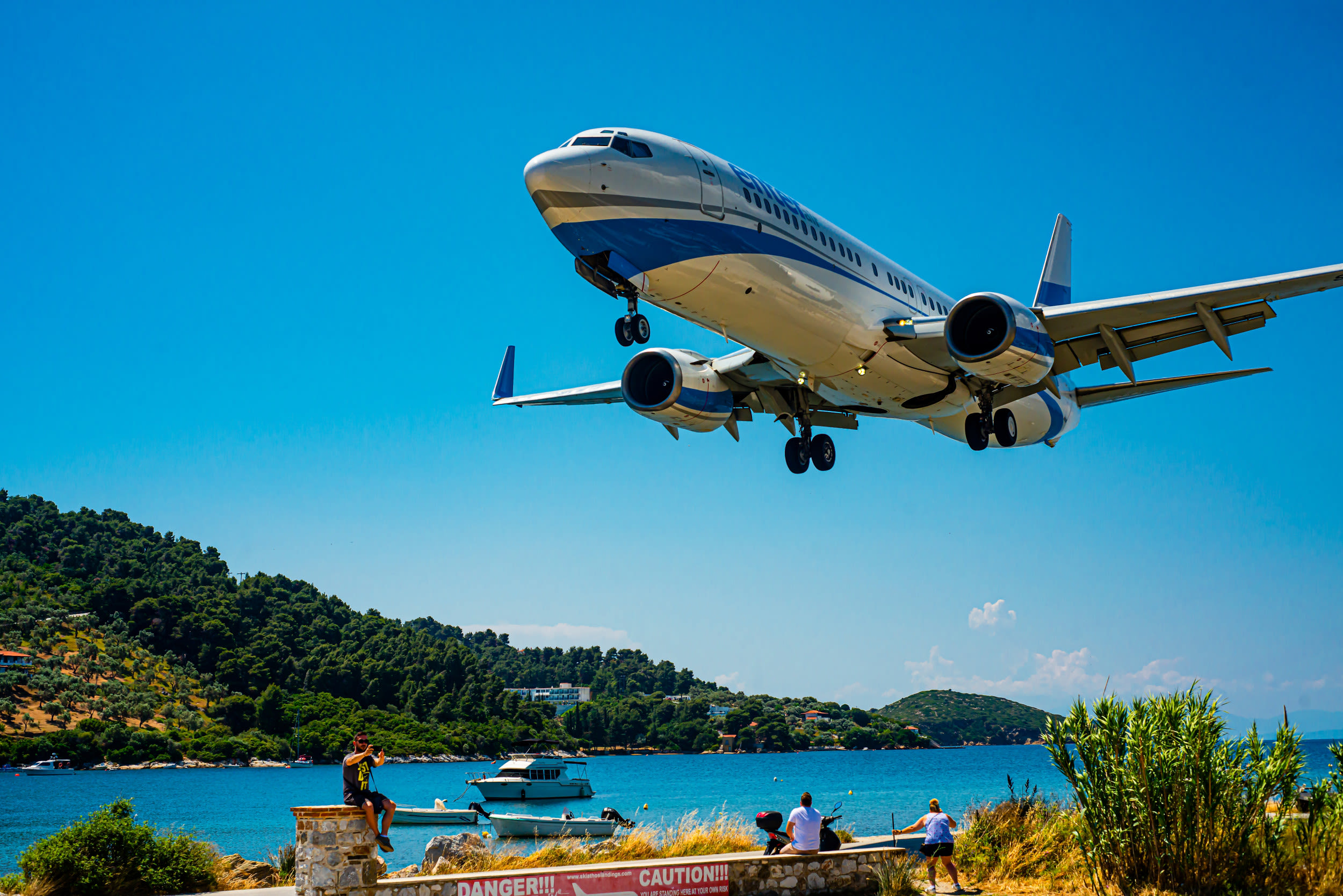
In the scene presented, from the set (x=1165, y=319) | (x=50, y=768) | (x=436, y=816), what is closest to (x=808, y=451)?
(x=1165, y=319)

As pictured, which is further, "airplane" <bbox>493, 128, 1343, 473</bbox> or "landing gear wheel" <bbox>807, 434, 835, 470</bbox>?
"landing gear wheel" <bbox>807, 434, 835, 470</bbox>

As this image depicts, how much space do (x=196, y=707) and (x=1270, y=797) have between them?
11263 cm

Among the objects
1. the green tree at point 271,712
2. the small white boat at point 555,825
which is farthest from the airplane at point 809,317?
the green tree at point 271,712

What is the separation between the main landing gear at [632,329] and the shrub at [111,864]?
30.9 ft

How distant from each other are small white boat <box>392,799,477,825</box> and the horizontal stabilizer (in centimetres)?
3798

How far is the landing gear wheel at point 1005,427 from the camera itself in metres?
21.2

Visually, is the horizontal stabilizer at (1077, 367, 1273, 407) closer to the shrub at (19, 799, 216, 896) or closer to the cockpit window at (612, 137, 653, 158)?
the cockpit window at (612, 137, 653, 158)

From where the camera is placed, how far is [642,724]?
15450 centimetres

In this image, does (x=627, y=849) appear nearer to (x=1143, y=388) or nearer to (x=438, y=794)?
(x=1143, y=388)

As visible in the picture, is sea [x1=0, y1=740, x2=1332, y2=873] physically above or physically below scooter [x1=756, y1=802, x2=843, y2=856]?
below

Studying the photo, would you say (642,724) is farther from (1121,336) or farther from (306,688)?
(1121,336)

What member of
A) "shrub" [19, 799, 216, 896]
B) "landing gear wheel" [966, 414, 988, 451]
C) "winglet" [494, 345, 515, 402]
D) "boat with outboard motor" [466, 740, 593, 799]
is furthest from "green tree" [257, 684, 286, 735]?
"landing gear wheel" [966, 414, 988, 451]

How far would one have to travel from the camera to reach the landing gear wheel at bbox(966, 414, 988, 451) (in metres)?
20.7

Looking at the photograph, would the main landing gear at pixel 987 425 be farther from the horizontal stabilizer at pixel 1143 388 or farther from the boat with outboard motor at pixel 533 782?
the boat with outboard motor at pixel 533 782
